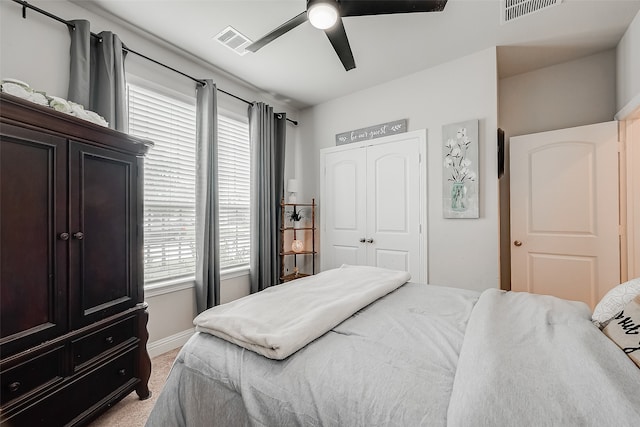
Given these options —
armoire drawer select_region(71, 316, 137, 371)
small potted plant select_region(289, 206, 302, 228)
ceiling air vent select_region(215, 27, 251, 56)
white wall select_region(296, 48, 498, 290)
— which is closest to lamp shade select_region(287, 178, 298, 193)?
small potted plant select_region(289, 206, 302, 228)

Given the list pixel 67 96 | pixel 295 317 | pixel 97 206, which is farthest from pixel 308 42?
pixel 295 317

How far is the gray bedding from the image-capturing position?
2.24 ft

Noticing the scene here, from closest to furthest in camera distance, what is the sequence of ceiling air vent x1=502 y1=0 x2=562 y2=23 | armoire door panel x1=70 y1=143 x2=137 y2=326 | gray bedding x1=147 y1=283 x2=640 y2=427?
gray bedding x1=147 y1=283 x2=640 y2=427 < armoire door panel x1=70 y1=143 x2=137 y2=326 < ceiling air vent x1=502 y1=0 x2=562 y2=23

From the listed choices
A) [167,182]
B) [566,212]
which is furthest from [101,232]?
[566,212]

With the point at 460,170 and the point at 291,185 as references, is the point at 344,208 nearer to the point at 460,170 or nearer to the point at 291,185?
the point at 291,185

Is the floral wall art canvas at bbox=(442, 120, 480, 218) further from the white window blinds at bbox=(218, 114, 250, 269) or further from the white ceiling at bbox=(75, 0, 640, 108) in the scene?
the white window blinds at bbox=(218, 114, 250, 269)

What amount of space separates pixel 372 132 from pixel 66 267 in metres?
3.09

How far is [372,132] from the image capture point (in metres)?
3.40

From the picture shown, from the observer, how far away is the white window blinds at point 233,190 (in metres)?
3.05

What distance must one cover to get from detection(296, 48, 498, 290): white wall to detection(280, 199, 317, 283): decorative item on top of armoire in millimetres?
1395

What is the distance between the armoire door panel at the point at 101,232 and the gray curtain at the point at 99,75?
66 centimetres

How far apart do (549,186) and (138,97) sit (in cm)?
398

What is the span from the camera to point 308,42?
2.48m

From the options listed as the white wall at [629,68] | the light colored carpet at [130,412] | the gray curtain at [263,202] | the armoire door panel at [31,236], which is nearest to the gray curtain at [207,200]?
the gray curtain at [263,202]
